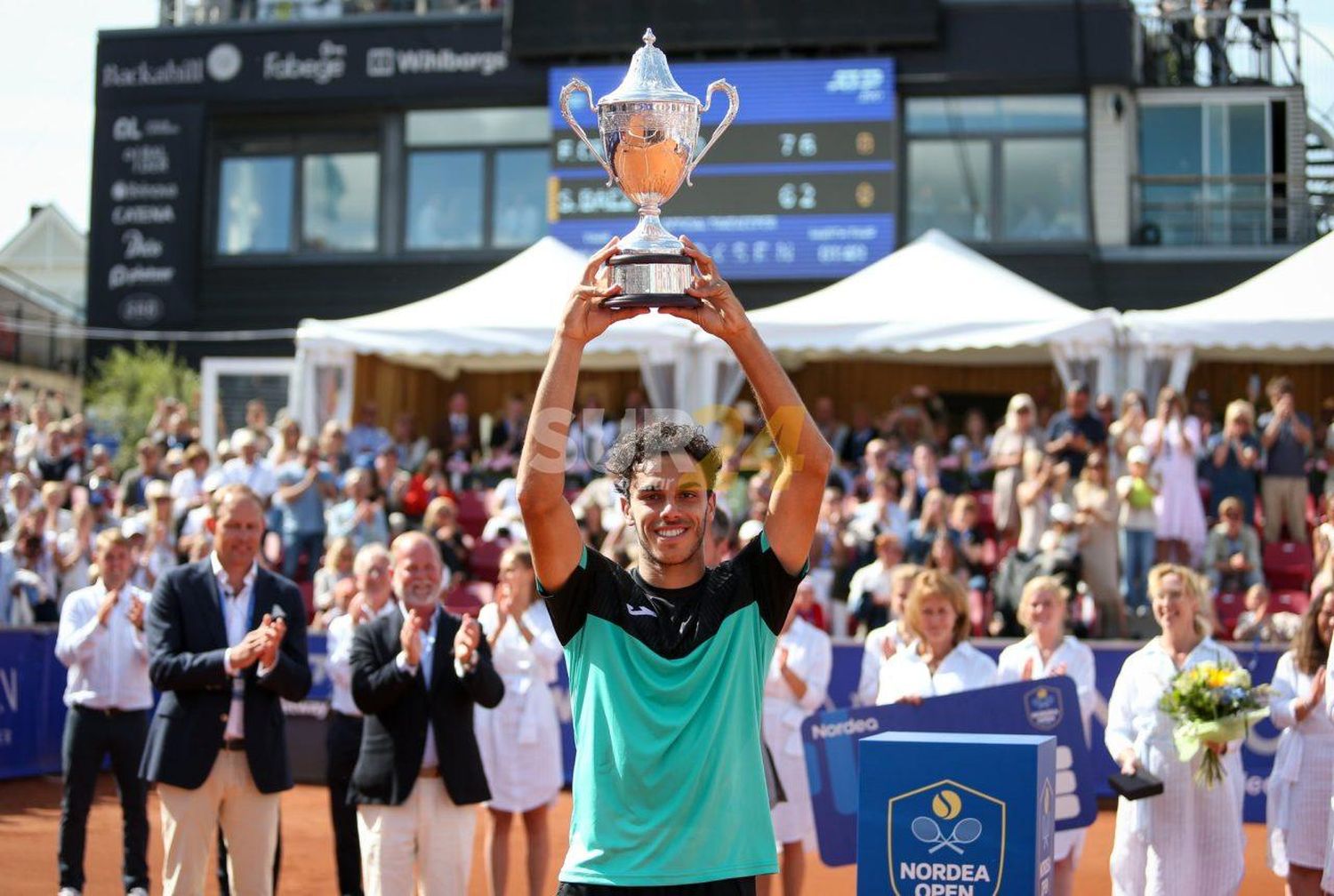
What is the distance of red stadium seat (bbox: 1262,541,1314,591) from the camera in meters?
14.6

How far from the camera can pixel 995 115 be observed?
22703mm

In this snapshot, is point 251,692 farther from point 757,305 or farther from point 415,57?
point 415,57

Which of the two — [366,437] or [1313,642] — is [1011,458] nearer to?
[366,437]

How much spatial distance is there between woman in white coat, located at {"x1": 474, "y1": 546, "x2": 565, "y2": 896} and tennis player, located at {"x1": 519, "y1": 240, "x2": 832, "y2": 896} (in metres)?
4.50

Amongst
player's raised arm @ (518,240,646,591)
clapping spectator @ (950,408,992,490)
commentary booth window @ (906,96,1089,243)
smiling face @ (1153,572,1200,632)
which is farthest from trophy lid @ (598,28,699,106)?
commentary booth window @ (906,96,1089,243)

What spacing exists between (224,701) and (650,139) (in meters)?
3.31

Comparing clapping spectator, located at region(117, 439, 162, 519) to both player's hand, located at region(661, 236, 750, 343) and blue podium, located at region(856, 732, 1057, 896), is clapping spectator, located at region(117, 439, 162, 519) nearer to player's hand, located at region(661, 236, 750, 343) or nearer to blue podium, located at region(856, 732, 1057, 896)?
blue podium, located at region(856, 732, 1057, 896)

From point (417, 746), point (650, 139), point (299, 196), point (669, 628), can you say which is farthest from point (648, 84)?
point (299, 196)

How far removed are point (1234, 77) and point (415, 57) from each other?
11.3 m

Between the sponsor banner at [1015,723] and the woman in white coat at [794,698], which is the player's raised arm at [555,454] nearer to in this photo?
the sponsor banner at [1015,723]

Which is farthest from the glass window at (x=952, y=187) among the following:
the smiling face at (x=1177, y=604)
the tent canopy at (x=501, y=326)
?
the smiling face at (x=1177, y=604)

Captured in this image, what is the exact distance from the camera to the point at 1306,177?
2189cm

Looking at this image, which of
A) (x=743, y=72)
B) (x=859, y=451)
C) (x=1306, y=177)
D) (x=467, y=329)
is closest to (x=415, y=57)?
(x=743, y=72)

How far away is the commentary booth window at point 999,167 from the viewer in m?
22.5
